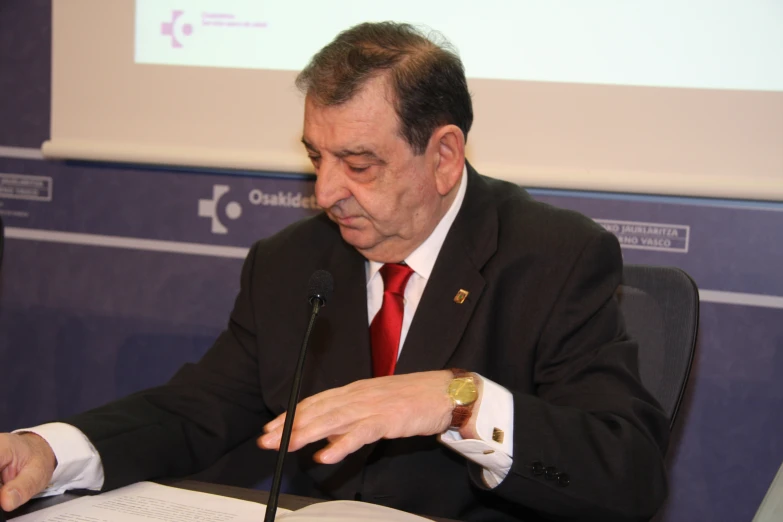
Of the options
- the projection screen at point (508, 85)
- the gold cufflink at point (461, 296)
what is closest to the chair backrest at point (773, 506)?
the gold cufflink at point (461, 296)

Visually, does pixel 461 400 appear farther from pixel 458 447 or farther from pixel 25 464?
pixel 25 464

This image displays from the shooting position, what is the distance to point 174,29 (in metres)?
2.81

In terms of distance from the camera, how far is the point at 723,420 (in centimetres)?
249

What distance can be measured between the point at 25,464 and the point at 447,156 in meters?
0.98

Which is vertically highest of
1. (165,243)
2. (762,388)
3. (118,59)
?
(118,59)

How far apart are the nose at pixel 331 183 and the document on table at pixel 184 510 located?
0.61 m

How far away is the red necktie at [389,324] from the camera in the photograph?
1771 mm

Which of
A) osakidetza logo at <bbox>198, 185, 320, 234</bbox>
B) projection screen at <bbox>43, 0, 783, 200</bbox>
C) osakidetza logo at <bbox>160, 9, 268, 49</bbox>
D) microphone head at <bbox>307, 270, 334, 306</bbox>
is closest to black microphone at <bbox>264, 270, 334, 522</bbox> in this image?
microphone head at <bbox>307, 270, 334, 306</bbox>

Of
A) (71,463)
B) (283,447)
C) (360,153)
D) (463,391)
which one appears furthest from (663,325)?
(71,463)

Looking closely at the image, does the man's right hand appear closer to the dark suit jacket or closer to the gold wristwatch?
the dark suit jacket

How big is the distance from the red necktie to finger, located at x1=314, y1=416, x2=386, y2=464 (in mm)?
486

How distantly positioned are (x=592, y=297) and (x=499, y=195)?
1.18 feet

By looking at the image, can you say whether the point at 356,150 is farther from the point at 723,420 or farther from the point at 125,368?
the point at 125,368

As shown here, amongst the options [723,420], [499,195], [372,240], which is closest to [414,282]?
[372,240]
